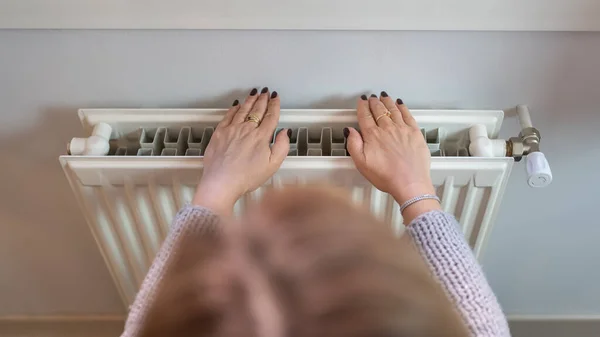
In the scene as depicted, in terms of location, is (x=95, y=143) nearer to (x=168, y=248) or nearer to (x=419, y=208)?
(x=168, y=248)

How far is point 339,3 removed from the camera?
74cm

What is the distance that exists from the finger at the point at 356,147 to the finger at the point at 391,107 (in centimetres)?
5

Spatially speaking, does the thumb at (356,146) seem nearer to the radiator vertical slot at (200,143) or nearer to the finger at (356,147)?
the finger at (356,147)

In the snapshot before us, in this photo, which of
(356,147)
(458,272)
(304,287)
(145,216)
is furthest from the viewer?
(145,216)

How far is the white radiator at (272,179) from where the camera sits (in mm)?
818

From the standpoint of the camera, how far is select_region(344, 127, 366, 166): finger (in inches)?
31.1

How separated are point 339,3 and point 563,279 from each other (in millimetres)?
790

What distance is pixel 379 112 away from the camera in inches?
31.8

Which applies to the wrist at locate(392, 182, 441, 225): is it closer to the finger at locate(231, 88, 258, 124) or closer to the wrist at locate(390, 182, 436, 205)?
the wrist at locate(390, 182, 436, 205)

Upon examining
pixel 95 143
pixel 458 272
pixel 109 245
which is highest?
pixel 95 143

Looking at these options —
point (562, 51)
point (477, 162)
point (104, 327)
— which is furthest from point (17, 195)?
point (562, 51)

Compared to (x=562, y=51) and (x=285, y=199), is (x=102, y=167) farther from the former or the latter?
(x=562, y=51)

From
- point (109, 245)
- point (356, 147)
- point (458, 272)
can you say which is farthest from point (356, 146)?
point (109, 245)

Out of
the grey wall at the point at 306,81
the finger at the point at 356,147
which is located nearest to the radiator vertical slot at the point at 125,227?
the grey wall at the point at 306,81
